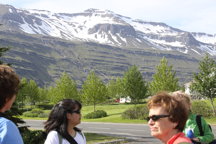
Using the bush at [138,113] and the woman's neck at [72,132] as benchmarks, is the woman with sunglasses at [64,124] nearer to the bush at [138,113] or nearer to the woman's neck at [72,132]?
the woman's neck at [72,132]

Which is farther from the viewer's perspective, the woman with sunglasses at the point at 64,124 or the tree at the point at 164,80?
the tree at the point at 164,80

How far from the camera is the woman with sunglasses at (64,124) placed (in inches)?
197

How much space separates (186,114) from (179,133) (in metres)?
0.23

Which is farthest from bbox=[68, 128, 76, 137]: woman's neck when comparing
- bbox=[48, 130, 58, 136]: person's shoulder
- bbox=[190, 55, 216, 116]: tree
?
bbox=[190, 55, 216, 116]: tree

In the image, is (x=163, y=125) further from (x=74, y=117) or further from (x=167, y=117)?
(x=74, y=117)

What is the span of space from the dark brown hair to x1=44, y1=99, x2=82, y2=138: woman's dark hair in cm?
193

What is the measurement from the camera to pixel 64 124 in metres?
5.16

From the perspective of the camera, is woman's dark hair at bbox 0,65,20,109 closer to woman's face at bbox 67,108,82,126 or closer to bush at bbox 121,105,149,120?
woman's face at bbox 67,108,82,126

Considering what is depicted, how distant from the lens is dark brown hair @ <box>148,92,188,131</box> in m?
3.50

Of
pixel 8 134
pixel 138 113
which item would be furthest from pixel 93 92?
pixel 8 134

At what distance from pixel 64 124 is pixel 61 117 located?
12 cm

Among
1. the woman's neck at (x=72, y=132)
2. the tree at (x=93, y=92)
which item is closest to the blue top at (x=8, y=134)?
the woman's neck at (x=72, y=132)

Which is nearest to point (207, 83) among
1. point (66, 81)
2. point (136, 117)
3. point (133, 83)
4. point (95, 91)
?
point (136, 117)

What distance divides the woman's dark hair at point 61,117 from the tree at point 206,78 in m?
32.0
